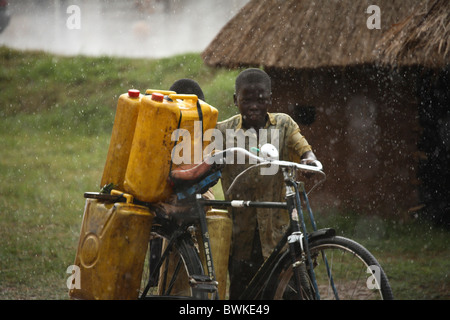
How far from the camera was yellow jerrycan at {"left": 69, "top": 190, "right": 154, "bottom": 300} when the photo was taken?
3375 millimetres

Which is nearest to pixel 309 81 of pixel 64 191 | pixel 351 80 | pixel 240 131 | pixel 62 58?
pixel 351 80

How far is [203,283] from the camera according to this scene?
3312 mm

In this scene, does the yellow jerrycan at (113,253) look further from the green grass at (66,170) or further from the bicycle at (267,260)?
the green grass at (66,170)

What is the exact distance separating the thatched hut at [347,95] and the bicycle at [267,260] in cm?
480

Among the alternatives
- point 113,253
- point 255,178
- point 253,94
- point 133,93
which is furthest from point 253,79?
point 113,253

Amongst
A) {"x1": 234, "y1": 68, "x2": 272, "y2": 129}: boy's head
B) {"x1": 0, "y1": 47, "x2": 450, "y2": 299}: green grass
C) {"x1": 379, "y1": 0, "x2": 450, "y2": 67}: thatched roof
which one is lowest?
{"x1": 0, "y1": 47, "x2": 450, "y2": 299}: green grass

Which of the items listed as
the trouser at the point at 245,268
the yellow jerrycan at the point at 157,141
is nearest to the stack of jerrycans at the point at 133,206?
the yellow jerrycan at the point at 157,141

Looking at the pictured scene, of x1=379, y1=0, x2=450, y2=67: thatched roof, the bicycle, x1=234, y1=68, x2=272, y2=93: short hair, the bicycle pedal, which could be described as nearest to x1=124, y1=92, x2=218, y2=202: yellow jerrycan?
the bicycle

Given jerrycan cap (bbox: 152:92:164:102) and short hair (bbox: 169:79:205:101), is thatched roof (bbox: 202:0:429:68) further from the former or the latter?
jerrycan cap (bbox: 152:92:164:102)

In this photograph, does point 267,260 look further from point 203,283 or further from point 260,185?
point 260,185

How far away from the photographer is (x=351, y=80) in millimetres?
8555

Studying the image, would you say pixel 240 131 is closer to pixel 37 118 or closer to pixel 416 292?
pixel 416 292

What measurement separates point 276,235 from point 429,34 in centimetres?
442

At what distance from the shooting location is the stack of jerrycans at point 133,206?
132 inches
